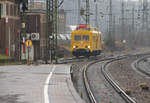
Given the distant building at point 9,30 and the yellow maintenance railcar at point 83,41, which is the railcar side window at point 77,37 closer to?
the yellow maintenance railcar at point 83,41

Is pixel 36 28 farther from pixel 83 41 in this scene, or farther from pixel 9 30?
pixel 83 41

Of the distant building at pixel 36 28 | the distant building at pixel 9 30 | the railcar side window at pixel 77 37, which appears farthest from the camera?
the distant building at pixel 36 28

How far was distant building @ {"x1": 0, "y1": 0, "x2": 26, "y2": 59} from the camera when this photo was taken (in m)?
41.1

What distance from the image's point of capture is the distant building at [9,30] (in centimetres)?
4108

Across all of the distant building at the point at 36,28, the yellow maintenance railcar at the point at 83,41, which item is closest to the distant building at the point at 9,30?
the distant building at the point at 36,28

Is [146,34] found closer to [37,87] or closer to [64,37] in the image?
[64,37]

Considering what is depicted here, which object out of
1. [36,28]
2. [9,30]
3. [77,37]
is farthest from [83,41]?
[36,28]

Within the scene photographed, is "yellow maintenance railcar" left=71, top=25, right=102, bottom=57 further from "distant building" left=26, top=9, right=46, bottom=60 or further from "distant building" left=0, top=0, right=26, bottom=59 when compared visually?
"distant building" left=26, top=9, right=46, bottom=60

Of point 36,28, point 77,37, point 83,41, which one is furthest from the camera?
point 36,28

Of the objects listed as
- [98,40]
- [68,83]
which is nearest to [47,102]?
[68,83]

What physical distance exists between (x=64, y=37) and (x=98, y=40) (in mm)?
20271

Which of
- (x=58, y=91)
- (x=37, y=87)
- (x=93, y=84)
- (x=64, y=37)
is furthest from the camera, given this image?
(x=64, y=37)

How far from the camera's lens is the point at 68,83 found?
1648 cm

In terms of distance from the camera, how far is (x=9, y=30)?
41.7 metres
